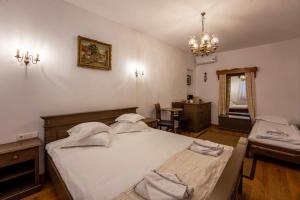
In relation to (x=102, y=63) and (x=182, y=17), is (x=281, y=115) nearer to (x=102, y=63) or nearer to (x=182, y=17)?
(x=182, y=17)

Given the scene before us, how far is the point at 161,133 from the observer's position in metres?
2.57

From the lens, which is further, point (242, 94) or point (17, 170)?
point (242, 94)

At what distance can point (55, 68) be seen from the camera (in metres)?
2.29

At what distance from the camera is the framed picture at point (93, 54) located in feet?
8.37

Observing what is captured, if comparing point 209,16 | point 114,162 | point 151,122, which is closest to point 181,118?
point 151,122

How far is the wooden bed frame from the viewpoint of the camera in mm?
1005

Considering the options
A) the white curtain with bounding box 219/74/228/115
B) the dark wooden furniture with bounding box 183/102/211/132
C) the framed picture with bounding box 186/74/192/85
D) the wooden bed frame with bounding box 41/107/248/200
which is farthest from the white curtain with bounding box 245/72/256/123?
the wooden bed frame with bounding box 41/107/248/200

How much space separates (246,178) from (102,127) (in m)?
2.36

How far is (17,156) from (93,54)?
73.6 inches

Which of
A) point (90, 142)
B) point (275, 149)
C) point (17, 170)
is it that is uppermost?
point (90, 142)

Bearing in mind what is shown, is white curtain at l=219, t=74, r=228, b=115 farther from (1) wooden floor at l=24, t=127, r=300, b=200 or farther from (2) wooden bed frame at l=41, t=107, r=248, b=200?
(2) wooden bed frame at l=41, t=107, r=248, b=200

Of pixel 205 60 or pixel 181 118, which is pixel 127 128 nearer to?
pixel 181 118

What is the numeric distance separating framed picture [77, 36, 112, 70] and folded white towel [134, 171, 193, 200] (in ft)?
7.35

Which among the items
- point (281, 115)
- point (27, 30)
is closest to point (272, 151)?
point (281, 115)
